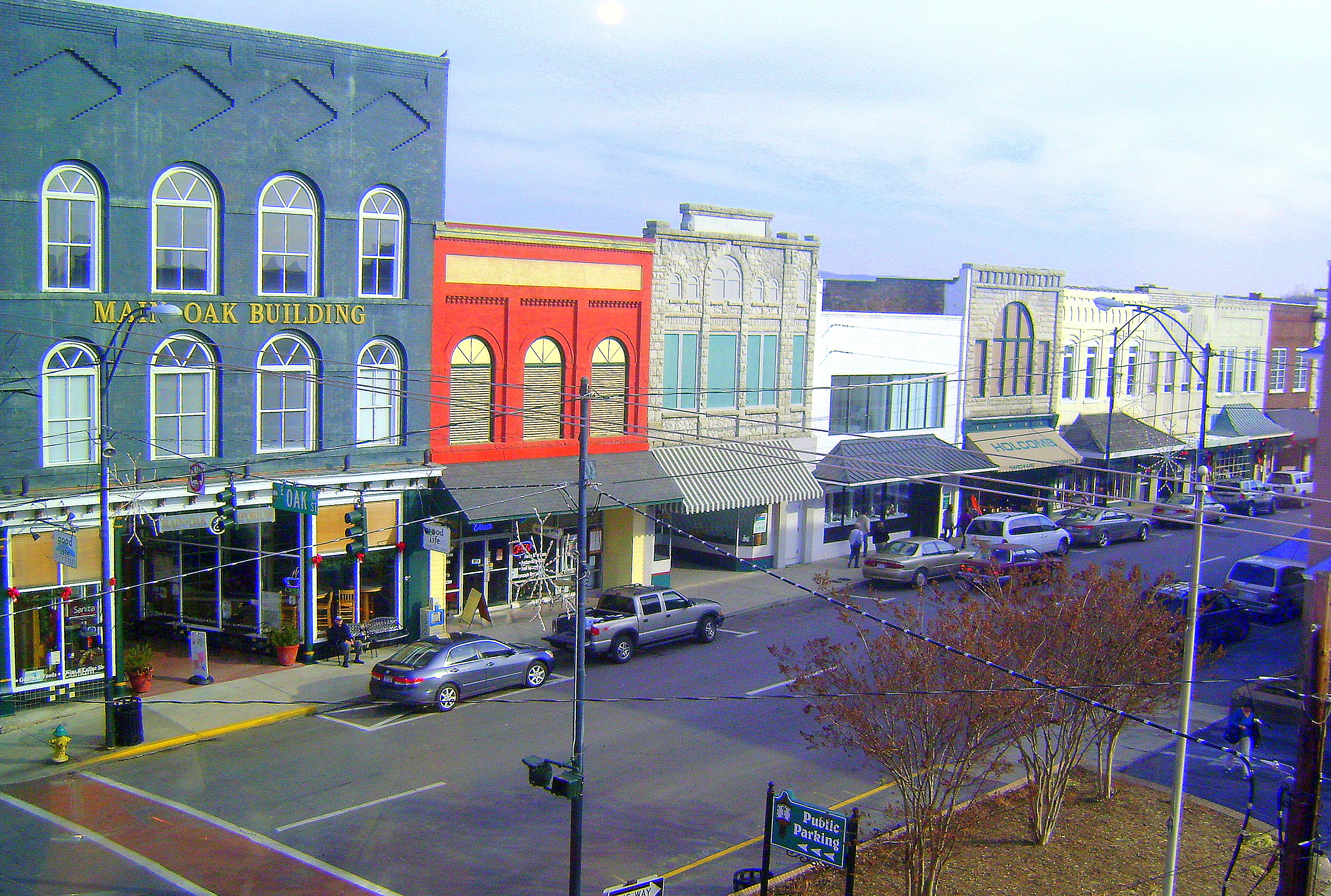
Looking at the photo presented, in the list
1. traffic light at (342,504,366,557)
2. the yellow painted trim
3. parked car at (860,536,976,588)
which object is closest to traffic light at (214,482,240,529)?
traffic light at (342,504,366,557)

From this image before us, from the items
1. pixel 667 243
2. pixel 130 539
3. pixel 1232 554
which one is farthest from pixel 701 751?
pixel 1232 554

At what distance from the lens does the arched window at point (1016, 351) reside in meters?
42.3

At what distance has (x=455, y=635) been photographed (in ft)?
78.0

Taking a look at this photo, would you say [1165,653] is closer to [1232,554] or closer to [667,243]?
[667,243]

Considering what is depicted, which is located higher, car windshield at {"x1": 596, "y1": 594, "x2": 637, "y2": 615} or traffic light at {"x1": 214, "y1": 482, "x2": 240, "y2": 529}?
traffic light at {"x1": 214, "y1": 482, "x2": 240, "y2": 529}

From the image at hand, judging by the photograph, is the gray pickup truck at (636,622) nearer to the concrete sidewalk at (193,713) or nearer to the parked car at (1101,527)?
the concrete sidewalk at (193,713)

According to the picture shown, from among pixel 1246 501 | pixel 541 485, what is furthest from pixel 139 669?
pixel 1246 501

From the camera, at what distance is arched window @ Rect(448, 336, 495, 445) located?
27.4 metres

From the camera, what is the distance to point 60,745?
747 inches

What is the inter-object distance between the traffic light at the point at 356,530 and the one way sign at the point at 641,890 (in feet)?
43.1

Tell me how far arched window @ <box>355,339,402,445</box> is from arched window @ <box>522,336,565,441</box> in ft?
10.9

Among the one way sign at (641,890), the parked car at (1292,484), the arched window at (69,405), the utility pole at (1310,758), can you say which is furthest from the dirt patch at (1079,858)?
the parked car at (1292,484)

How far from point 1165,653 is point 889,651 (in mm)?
4927

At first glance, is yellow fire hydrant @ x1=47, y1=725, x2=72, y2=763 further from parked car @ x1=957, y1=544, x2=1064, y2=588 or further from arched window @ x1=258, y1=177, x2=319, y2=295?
parked car @ x1=957, y1=544, x2=1064, y2=588
